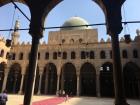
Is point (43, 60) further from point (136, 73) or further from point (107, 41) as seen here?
point (136, 73)

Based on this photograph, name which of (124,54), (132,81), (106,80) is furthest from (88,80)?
(124,54)

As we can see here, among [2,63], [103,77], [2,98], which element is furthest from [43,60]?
[2,98]

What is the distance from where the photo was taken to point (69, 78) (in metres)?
28.1

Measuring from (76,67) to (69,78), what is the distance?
2.69 metres

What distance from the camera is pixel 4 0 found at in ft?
23.3

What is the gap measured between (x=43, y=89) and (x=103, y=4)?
80.1 ft

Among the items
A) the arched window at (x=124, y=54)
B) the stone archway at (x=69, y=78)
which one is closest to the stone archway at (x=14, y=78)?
the stone archway at (x=69, y=78)

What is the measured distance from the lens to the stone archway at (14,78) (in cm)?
2995

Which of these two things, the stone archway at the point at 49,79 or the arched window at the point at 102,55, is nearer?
the arched window at the point at 102,55

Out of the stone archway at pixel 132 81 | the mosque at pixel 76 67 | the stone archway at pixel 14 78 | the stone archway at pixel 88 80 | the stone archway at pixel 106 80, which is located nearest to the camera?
the stone archway at pixel 132 81

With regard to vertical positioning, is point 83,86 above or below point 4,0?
below

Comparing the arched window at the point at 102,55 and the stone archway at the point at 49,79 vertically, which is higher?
the arched window at the point at 102,55

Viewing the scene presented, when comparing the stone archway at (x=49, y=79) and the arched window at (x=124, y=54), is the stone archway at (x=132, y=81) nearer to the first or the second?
the arched window at (x=124, y=54)

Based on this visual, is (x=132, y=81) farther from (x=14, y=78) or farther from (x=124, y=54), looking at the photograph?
(x=14, y=78)
